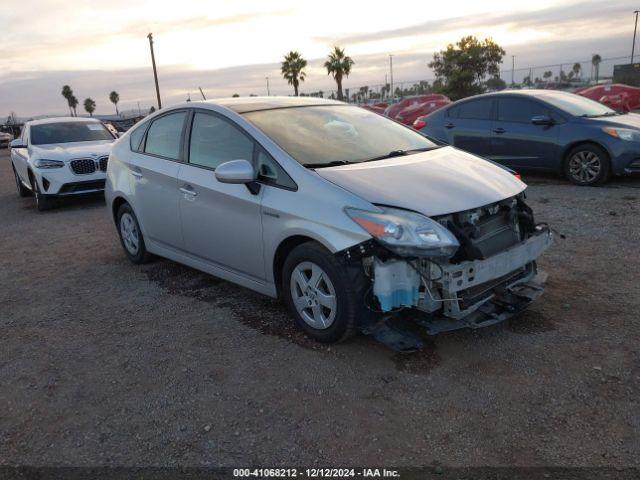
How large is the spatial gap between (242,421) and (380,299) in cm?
106

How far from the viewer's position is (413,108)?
20766 millimetres

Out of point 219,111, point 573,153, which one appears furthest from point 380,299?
point 573,153

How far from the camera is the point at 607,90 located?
20906 mm

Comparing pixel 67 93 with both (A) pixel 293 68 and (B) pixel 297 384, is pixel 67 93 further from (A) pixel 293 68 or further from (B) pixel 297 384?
(B) pixel 297 384

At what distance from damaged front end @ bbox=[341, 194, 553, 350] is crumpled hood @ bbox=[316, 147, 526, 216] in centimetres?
8

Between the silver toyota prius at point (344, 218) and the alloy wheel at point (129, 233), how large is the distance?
0.80 m

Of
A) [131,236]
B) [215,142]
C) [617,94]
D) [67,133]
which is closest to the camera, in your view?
[215,142]

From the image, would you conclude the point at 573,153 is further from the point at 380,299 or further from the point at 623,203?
the point at 380,299

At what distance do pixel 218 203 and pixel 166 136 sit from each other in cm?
123

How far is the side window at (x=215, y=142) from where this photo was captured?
4160mm

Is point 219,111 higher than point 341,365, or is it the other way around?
point 219,111

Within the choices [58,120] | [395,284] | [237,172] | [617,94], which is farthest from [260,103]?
[617,94]

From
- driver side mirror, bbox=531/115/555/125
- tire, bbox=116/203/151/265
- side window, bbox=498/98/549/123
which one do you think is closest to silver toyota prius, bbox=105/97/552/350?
tire, bbox=116/203/151/265

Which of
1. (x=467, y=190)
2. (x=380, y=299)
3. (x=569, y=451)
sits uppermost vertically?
(x=467, y=190)
